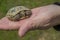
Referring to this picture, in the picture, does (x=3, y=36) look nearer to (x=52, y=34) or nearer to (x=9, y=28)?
(x=52, y=34)

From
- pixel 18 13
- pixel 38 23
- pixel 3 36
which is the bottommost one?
pixel 3 36

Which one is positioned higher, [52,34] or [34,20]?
[34,20]

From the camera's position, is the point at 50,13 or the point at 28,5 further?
the point at 28,5

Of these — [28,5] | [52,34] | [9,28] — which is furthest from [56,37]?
[9,28]

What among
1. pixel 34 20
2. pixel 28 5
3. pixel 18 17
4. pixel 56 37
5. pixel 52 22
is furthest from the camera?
pixel 28 5

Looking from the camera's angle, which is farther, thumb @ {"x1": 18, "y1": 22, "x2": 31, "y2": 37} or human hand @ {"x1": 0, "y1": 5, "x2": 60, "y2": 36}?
human hand @ {"x1": 0, "y1": 5, "x2": 60, "y2": 36}

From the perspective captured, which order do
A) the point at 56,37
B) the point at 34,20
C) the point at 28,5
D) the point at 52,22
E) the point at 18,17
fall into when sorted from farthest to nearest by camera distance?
1. the point at 28,5
2. the point at 56,37
3. the point at 18,17
4. the point at 52,22
5. the point at 34,20

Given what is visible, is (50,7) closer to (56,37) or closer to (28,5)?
(56,37)

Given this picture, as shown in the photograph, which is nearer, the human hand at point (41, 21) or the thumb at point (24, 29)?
the thumb at point (24, 29)

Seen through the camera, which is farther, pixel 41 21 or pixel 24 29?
pixel 41 21

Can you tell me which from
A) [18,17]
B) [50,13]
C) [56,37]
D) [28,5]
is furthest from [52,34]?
[50,13]
